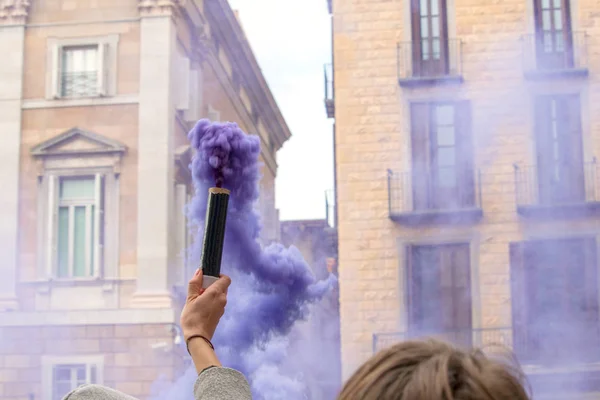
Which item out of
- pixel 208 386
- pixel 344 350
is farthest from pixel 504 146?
pixel 208 386

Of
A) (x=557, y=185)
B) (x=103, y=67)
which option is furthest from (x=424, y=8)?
(x=103, y=67)

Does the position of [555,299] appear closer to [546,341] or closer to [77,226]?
[546,341]

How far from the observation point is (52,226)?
21531 millimetres

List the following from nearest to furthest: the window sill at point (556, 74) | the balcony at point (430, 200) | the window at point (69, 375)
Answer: the balcony at point (430, 200) → the window sill at point (556, 74) → the window at point (69, 375)

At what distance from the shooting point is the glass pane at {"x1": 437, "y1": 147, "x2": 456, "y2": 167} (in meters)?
19.5

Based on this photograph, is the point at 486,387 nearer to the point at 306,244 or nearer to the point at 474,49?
the point at 474,49

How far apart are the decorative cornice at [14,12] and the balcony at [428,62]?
23.3ft

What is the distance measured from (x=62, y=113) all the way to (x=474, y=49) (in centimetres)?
748

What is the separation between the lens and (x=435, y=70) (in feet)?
65.1

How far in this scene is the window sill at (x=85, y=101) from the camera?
21766 millimetres

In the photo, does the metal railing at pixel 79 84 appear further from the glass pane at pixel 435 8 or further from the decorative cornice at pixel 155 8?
the glass pane at pixel 435 8

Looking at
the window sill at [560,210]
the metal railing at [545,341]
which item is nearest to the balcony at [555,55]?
the window sill at [560,210]

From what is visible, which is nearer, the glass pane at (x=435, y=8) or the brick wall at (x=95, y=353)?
the glass pane at (x=435, y=8)

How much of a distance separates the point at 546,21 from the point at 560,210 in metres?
3.21
